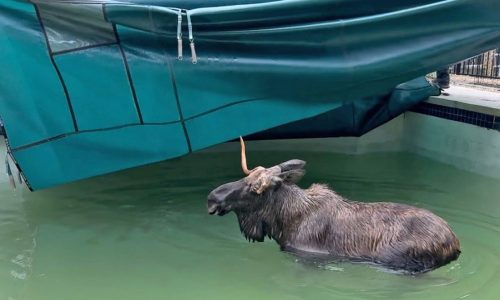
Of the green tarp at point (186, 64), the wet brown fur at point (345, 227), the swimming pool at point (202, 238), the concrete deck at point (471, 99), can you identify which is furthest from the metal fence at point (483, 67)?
the wet brown fur at point (345, 227)

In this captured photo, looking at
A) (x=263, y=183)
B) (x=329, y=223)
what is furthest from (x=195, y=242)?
(x=329, y=223)

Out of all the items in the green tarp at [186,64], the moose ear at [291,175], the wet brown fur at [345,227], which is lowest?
the wet brown fur at [345,227]

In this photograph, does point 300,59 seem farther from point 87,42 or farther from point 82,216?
point 82,216

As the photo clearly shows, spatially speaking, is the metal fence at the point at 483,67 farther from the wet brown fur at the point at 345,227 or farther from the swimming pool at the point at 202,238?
the wet brown fur at the point at 345,227

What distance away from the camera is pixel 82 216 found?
213 inches

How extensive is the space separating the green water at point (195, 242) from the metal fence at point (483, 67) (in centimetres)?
408

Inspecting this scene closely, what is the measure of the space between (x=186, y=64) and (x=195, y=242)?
1385 millimetres

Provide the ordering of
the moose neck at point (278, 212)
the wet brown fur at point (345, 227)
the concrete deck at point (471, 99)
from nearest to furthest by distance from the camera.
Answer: the wet brown fur at point (345, 227), the moose neck at point (278, 212), the concrete deck at point (471, 99)

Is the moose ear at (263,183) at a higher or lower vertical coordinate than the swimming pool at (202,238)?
higher

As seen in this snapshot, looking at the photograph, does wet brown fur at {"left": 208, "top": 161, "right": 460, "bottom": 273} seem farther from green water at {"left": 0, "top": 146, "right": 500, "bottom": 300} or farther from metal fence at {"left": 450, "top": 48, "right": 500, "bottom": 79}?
metal fence at {"left": 450, "top": 48, "right": 500, "bottom": 79}

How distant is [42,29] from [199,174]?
9.60 feet

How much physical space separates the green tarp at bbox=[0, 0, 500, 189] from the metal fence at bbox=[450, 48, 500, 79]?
6124 mm

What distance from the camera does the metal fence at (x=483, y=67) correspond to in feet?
34.2

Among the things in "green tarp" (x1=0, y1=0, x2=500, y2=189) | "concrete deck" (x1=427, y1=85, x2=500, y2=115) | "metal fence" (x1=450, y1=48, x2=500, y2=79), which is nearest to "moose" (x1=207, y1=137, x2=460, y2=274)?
"green tarp" (x1=0, y1=0, x2=500, y2=189)
